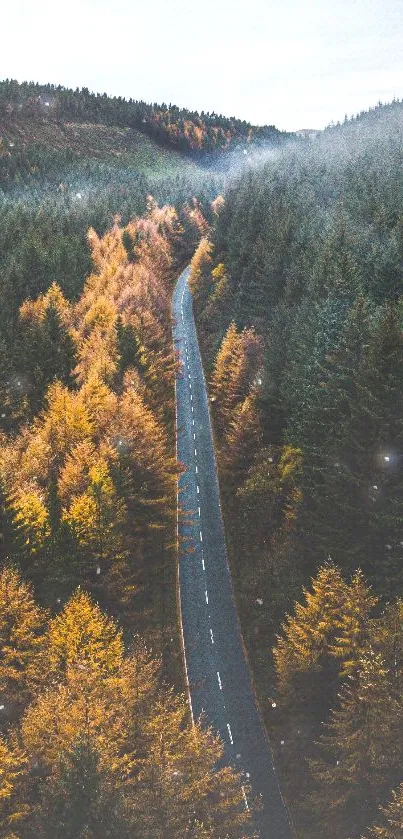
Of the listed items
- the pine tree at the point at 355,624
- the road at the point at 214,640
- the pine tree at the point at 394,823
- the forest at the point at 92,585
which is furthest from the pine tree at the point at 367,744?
the road at the point at 214,640

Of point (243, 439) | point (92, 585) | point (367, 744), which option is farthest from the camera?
point (243, 439)

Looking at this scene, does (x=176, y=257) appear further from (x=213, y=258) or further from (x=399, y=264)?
(x=399, y=264)

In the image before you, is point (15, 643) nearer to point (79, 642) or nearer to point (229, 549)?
point (79, 642)

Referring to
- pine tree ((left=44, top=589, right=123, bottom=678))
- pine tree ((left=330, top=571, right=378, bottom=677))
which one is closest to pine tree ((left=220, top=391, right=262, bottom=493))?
pine tree ((left=330, top=571, right=378, bottom=677))

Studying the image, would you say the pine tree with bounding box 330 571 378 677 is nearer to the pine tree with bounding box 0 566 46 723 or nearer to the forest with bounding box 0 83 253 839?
the forest with bounding box 0 83 253 839

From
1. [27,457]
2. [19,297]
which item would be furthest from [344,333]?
[19,297]

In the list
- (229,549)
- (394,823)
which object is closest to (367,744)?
(394,823)
